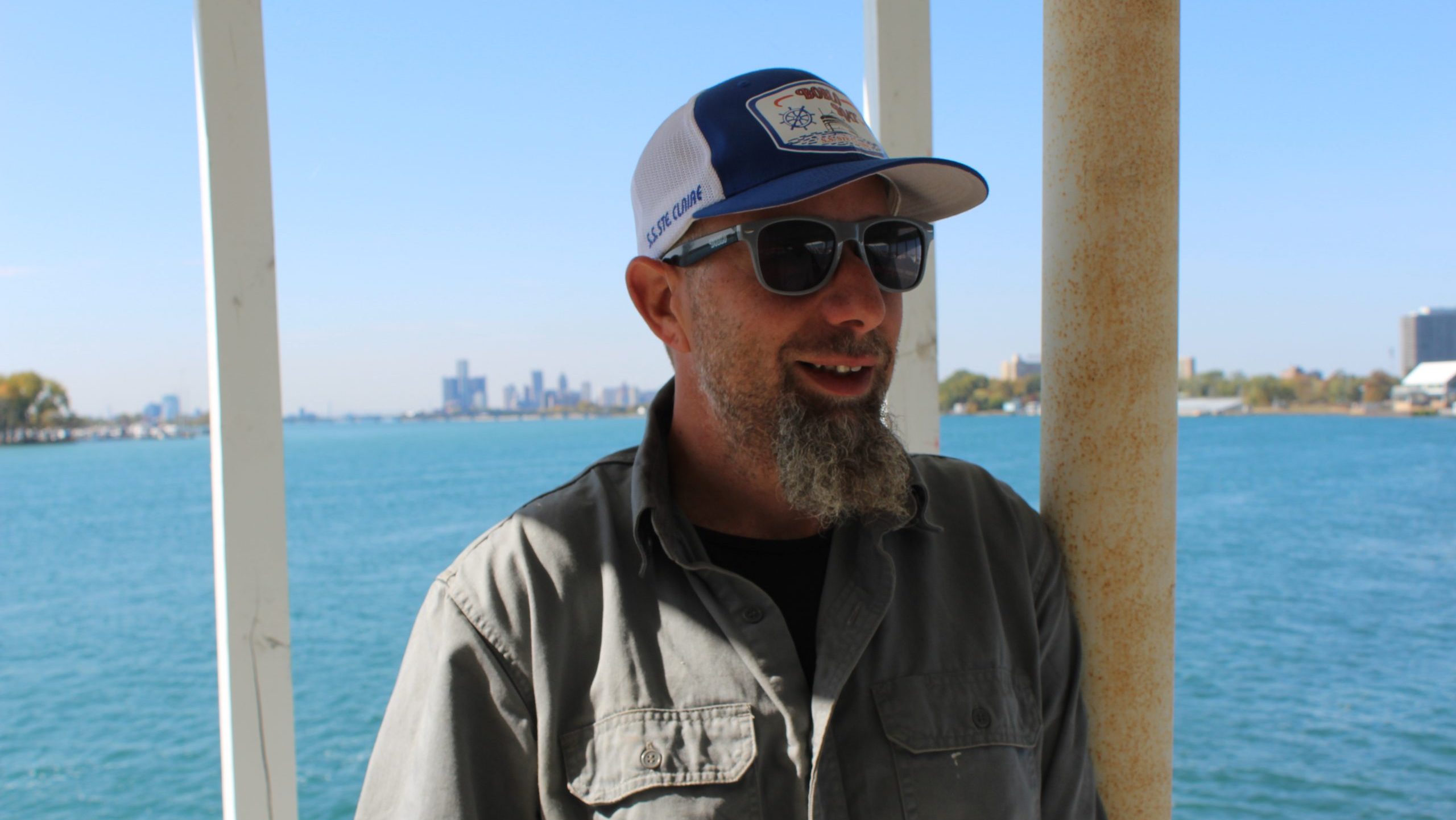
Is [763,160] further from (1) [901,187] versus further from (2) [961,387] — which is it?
(2) [961,387]

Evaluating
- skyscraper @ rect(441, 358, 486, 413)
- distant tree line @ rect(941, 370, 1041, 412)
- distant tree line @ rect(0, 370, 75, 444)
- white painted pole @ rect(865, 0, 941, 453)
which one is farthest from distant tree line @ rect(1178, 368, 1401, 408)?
distant tree line @ rect(0, 370, 75, 444)

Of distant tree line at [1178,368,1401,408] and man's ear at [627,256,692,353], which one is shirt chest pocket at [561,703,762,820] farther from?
distant tree line at [1178,368,1401,408]

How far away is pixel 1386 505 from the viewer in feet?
182

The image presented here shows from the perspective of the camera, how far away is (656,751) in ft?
4.22

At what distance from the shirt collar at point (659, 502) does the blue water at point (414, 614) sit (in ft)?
52.7

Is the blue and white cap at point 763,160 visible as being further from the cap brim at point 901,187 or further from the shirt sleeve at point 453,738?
the shirt sleeve at point 453,738

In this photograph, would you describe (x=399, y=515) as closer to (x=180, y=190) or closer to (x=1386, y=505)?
(x=180, y=190)

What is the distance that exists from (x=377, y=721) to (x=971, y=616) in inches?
922

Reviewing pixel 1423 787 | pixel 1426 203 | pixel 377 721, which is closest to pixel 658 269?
pixel 1423 787

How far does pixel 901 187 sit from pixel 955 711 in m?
0.87

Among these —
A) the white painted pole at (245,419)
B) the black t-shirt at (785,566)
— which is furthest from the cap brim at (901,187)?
the white painted pole at (245,419)

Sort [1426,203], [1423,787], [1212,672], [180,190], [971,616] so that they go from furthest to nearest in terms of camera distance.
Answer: [1426,203] → [180,190] → [1212,672] → [1423,787] → [971,616]

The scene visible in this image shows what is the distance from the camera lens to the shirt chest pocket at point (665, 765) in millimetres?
1274

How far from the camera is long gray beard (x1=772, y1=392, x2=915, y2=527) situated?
4.76ft
